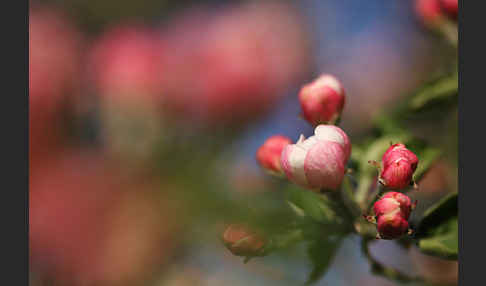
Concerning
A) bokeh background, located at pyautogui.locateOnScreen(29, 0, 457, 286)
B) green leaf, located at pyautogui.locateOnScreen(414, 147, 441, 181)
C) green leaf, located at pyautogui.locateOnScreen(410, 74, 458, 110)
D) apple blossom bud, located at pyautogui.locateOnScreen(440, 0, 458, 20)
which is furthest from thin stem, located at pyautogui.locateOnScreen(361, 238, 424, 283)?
apple blossom bud, located at pyautogui.locateOnScreen(440, 0, 458, 20)

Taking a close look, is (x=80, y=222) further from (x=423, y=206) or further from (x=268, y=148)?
(x=423, y=206)

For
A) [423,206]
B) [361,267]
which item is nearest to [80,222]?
Result: [361,267]

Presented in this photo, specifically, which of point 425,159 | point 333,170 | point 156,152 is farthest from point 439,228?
point 156,152

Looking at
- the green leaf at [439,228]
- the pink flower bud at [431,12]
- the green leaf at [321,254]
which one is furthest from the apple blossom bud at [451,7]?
the green leaf at [321,254]

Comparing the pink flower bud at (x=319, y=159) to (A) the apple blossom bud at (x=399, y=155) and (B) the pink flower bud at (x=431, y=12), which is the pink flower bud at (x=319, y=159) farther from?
(B) the pink flower bud at (x=431, y=12)

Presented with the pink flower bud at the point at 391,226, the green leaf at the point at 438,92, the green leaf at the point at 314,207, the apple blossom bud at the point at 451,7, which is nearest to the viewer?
the pink flower bud at the point at 391,226

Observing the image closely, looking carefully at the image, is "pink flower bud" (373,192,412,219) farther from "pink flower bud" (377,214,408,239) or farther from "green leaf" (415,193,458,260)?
"green leaf" (415,193,458,260)

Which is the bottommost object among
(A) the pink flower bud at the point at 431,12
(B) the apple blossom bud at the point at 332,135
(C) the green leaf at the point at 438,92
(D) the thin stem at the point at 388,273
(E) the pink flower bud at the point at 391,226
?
(D) the thin stem at the point at 388,273
